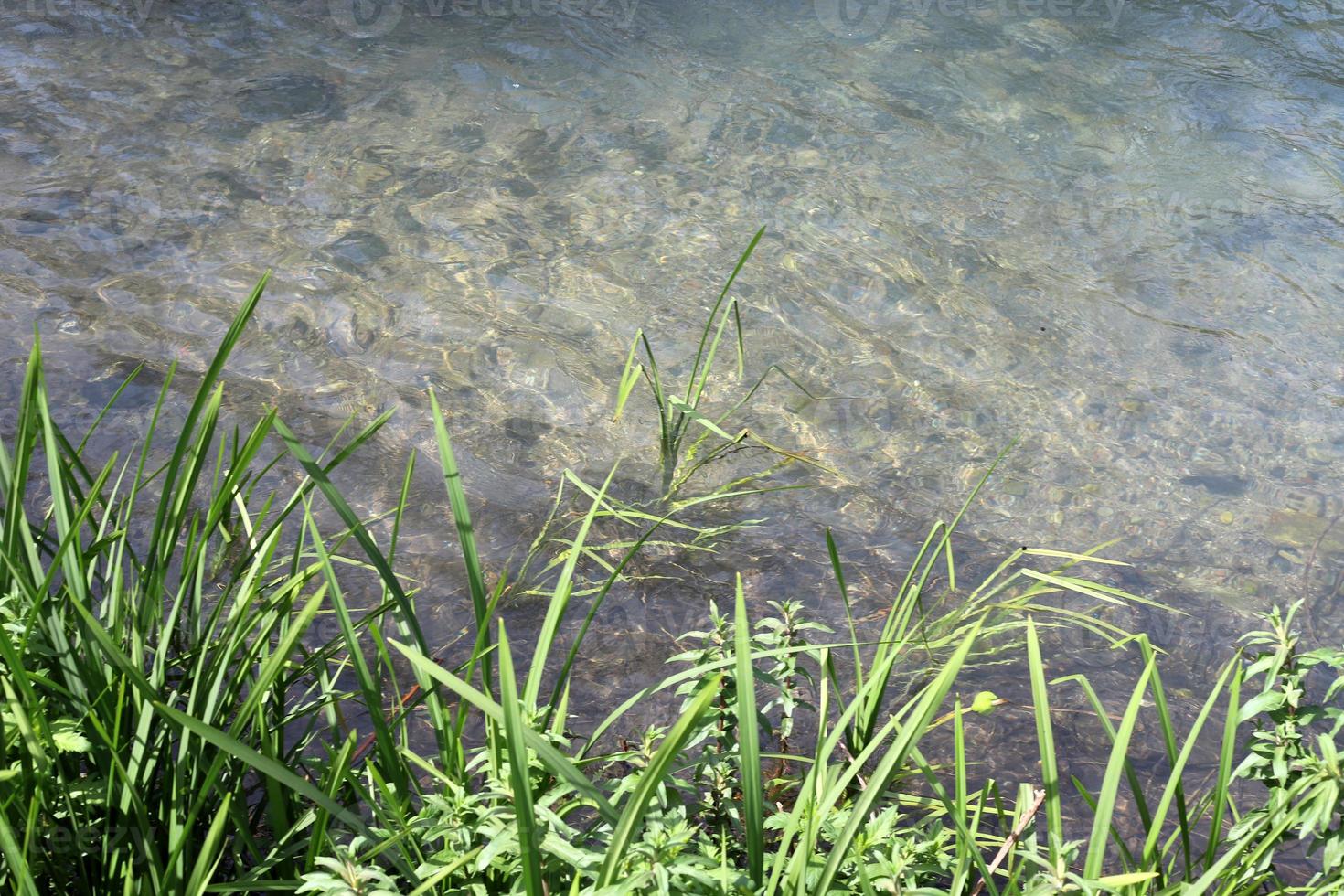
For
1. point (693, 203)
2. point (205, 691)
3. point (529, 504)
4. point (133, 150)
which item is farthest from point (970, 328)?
point (133, 150)

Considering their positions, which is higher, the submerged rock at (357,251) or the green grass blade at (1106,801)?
the green grass blade at (1106,801)

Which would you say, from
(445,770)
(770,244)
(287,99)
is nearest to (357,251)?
(287,99)

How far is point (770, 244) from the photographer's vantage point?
147 inches

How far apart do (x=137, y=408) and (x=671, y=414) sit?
1.31 m

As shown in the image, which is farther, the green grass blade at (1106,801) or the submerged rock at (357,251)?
the submerged rock at (357,251)

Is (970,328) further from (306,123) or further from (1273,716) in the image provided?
(306,123)

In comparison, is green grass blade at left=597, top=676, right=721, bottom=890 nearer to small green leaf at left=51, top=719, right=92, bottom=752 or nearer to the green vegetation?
the green vegetation

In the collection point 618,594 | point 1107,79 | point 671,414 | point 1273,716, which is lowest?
point 618,594

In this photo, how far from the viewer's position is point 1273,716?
4.72 ft

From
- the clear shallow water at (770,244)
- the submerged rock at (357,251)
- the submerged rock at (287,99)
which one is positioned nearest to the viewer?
the clear shallow water at (770,244)

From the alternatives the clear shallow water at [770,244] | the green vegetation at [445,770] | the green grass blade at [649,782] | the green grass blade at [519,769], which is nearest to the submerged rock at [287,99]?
the clear shallow water at [770,244]

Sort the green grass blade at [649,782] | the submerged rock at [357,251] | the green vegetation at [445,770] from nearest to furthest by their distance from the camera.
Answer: the green grass blade at [649,782], the green vegetation at [445,770], the submerged rock at [357,251]

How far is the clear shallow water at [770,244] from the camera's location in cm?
284

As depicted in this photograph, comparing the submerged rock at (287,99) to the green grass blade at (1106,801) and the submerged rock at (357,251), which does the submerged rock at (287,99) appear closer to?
the submerged rock at (357,251)
